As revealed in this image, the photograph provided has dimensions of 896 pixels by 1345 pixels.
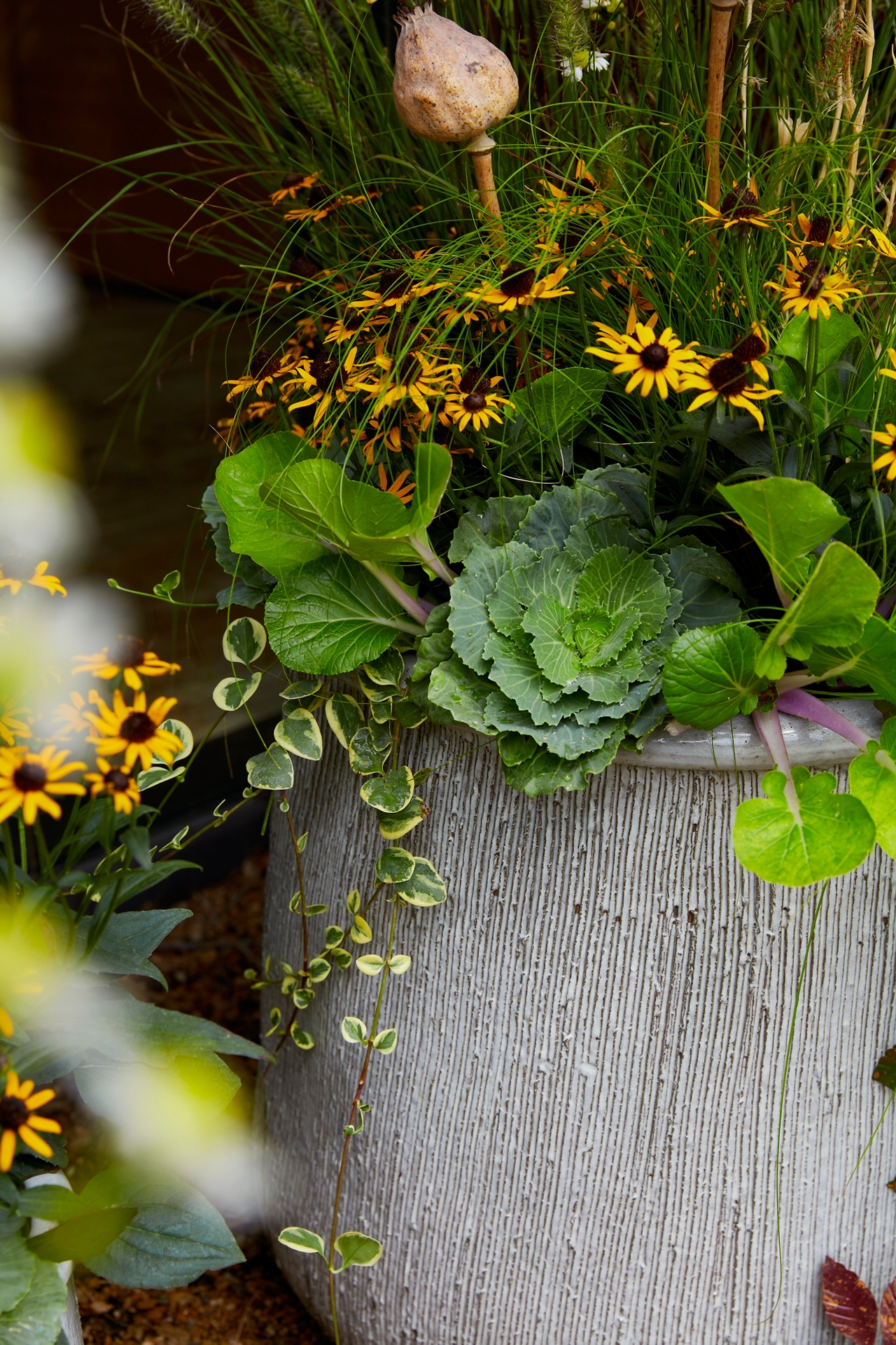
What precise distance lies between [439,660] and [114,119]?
1751mm

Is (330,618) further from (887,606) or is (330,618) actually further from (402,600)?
(887,606)

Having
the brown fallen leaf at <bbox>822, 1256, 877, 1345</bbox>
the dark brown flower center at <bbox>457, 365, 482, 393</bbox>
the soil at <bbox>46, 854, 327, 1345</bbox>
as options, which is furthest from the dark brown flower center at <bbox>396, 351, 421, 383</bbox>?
the brown fallen leaf at <bbox>822, 1256, 877, 1345</bbox>

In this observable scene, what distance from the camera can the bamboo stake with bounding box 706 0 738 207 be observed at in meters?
0.59

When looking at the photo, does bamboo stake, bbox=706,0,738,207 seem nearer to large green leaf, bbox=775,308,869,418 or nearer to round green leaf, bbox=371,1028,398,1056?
large green leaf, bbox=775,308,869,418

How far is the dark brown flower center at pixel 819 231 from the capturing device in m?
0.62

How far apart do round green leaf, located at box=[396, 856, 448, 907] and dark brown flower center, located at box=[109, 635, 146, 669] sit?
223 mm

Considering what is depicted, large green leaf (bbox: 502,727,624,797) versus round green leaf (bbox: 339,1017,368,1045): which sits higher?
large green leaf (bbox: 502,727,624,797)

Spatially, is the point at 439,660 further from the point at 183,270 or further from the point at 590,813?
the point at 183,270

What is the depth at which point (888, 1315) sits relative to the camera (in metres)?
0.65

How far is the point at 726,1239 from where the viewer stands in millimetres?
639

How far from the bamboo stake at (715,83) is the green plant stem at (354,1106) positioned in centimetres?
46

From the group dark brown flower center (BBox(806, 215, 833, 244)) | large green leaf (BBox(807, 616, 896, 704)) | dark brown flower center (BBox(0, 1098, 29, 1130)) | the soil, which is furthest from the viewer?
the soil

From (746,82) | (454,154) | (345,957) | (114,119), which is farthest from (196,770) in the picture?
(114,119)

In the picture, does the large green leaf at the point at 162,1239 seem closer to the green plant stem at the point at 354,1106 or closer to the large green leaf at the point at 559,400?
the green plant stem at the point at 354,1106
